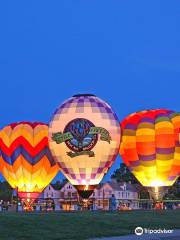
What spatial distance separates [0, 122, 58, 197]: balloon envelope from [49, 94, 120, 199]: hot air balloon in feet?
9.84

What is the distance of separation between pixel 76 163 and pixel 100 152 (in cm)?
163

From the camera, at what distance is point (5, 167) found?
4225 cm

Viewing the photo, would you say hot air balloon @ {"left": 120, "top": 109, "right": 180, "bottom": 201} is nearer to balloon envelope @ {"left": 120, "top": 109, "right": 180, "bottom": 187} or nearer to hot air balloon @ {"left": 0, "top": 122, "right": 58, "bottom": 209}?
balloon envelope @ {"left": 120, "top": 109, "right": 180, "bottom": 187}

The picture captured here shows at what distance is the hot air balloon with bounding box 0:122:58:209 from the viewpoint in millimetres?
41094

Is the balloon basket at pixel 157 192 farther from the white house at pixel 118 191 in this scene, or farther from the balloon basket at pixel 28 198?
the white house at pixel 118 191

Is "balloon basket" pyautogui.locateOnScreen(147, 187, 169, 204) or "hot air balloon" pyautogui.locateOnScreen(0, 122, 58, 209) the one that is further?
"hot air balloon" pyautogui.locateOnScreen(0, 122, 58, 209)

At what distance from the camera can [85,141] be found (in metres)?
37.2

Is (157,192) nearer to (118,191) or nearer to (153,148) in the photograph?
(153,148)

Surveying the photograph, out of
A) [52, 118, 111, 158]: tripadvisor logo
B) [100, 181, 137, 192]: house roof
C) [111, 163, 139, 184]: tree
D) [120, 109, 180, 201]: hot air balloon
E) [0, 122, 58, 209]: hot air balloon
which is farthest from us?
[111, 163, 139, 184]: tree

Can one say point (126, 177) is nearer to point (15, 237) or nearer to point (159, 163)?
point (159, 163)

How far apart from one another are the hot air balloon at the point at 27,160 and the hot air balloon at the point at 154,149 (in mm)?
5441

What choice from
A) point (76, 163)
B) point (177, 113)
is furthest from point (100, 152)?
point (177, 113)

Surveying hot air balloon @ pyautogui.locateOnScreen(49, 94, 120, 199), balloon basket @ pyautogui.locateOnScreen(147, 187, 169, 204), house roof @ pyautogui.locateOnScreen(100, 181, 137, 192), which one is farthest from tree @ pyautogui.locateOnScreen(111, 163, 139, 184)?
hot air balloon @ pyautogui.locateOnScreen(49, 94, 120, 199)

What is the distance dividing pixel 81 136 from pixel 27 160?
5714 millimetres
